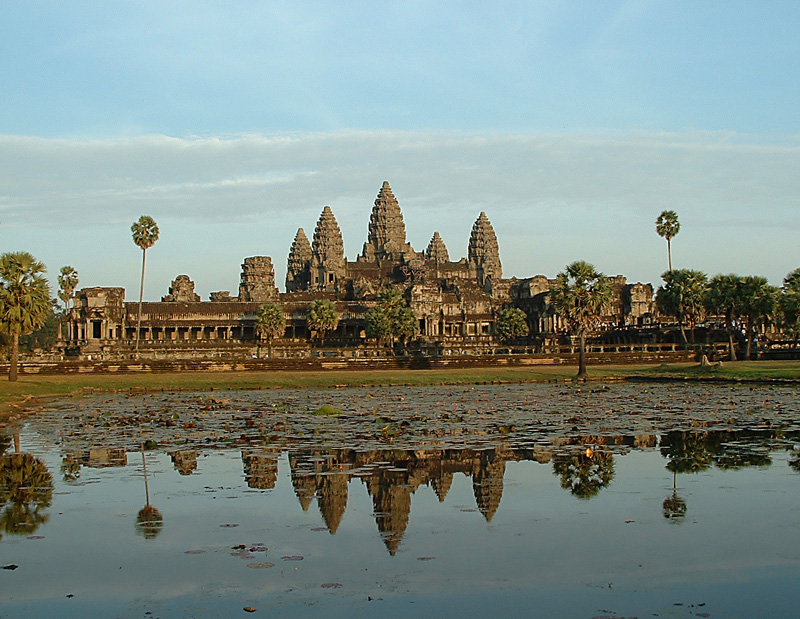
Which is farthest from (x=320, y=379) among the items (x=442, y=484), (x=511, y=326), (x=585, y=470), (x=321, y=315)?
(x=511, y=326)

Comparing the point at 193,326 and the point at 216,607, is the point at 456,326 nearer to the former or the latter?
the point at 193,326

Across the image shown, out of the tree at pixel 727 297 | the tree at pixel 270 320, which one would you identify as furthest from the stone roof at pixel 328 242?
the tree at pixel 727 297

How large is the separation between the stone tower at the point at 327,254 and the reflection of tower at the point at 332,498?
→ 156m

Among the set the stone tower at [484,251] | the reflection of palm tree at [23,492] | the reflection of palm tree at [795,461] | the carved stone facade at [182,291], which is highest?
the stone tower at [484,251]

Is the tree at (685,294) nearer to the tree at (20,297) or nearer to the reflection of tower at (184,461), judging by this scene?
the tree at (20,297)

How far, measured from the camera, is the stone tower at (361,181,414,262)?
7500 inches

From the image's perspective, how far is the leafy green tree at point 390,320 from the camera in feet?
360

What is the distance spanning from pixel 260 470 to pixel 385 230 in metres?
175

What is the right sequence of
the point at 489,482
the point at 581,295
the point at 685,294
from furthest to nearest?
1. the point at 685,294
2. the point at 581,295
3. the point at 489,482

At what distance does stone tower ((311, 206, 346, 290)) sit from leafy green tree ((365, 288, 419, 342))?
60118 millimetres

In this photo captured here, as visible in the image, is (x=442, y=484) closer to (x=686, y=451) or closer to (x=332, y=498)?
(x=332, y=498)

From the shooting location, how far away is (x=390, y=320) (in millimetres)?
109938

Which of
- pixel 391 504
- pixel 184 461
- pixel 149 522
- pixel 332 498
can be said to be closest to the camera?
pixel 149 522

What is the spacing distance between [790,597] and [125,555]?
779 cm
